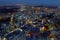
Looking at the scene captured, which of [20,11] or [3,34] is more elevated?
[20,11]

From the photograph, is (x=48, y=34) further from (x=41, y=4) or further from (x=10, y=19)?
(x=10, y=19)

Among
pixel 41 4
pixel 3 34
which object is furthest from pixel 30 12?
pixel 3 34

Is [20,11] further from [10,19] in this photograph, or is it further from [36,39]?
[36,39]

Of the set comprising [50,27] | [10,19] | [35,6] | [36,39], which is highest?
[35,6]

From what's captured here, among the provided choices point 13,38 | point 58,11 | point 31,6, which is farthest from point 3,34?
point 58,11

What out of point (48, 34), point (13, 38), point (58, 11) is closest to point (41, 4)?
point (58, 11)

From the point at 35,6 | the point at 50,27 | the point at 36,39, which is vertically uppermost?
the point at 35,6

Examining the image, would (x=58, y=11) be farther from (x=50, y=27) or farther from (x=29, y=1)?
(x=29, y=1)

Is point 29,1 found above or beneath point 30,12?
above
